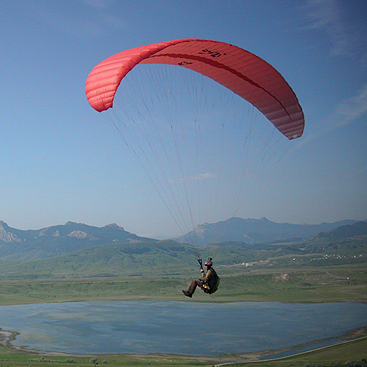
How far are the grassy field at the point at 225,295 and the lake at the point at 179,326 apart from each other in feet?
16.2

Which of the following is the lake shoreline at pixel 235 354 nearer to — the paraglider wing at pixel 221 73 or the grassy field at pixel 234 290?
the paraglider wing at pixel 221 73

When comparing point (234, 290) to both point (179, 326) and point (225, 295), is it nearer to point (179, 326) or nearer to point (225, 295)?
point (225, 295)

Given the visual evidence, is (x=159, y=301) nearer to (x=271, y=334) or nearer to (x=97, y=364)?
(x=271, y=334)

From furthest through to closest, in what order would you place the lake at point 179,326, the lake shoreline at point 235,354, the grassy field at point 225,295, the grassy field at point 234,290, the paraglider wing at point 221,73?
the grassy field at point 234,290, the lake at point 179,326, the lake shoreline at point 235,354, the grassy field at point 225,295, the paraglider wing at point 221,73

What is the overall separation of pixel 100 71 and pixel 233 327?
6259 centimetres

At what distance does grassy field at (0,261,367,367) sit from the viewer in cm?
4762

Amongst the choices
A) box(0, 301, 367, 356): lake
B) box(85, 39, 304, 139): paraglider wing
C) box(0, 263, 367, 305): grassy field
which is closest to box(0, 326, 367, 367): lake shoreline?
box(0, 301, 367, 356): lake

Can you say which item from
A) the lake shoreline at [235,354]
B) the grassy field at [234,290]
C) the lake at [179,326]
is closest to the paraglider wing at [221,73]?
the lake shoreline at [235,354]

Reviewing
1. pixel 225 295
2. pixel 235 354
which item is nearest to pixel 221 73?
pixel 235 354

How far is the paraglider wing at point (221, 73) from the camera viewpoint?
49.5ft

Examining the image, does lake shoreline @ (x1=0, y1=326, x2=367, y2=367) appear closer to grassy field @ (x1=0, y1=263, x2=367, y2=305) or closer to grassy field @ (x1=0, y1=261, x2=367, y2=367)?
grassy field @ (x1=0, y1=261, x2=367, y2=367)

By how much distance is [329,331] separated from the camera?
6381 cm

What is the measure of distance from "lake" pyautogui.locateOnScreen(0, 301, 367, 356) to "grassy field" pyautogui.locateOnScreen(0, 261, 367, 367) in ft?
16.2

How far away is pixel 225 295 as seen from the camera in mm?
112812
